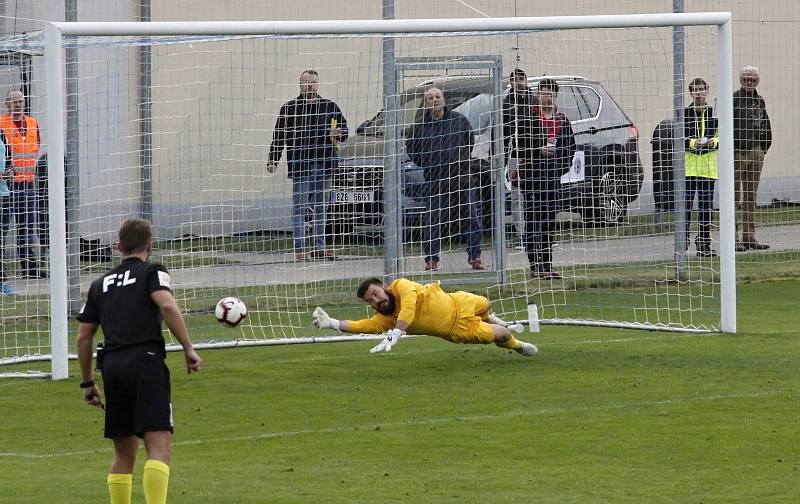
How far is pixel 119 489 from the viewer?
7.70 metres

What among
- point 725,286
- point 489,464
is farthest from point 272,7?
point 489,464

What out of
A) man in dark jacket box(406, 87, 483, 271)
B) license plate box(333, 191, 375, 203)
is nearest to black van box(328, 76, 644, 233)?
license plate box(333, 191, 375, 203)

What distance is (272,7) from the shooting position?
19656 millimetres

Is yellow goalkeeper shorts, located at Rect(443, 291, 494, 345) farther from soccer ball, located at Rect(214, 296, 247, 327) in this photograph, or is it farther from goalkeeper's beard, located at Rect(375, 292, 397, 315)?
soccer ball, located at Rect(214, 296, 247, 327)

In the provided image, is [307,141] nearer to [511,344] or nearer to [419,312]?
[419,312]

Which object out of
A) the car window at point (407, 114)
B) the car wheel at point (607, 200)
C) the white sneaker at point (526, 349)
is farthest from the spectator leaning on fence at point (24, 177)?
the car wheel at point (607, 200)

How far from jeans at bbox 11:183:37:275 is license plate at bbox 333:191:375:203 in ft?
9.72

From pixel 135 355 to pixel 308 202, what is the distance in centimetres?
755

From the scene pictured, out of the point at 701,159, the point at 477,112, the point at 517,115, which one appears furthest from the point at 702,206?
the point at 477,112

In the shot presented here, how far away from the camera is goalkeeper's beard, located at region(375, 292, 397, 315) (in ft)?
41.4

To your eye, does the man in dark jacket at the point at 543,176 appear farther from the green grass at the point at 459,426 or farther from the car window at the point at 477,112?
the green grass at the point at 459,426

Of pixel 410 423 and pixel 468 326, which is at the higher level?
pixel 468 326

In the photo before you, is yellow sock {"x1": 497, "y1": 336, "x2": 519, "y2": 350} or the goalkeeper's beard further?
yellow sock {"x1": 497, "y1": 336, "x2": 519, "y2": 350}

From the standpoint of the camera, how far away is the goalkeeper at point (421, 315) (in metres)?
12.6
